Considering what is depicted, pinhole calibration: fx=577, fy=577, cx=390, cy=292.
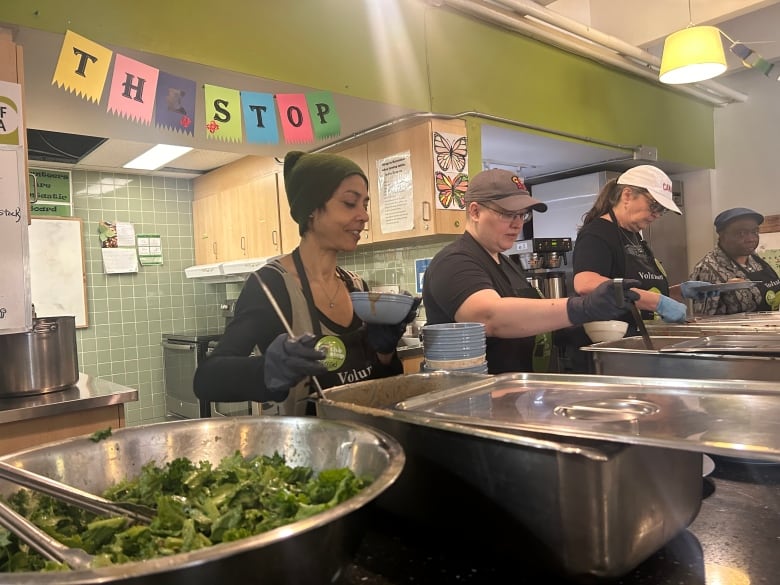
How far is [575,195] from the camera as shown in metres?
4.28

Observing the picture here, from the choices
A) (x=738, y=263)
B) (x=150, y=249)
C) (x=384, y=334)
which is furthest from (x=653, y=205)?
(x=150, y=249)

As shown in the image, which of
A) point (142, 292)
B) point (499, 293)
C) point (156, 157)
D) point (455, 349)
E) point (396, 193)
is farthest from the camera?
point (142, 292)

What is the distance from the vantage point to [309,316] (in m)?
1.42

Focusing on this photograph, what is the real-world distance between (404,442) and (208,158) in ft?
12.0

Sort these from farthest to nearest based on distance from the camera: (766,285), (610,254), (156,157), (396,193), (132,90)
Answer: (156,157), (766,285), (396,193), (610,254), (132,90)

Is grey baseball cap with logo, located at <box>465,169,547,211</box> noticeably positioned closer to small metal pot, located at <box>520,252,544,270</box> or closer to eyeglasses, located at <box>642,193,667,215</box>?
eyeglasses, located at <box>642,193,667,215</box>

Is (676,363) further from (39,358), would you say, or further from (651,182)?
(39,358)

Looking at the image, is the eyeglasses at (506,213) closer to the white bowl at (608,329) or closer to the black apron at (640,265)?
the white bowl at (608,329)

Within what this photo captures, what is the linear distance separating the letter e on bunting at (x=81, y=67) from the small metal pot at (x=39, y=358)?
0.91 m

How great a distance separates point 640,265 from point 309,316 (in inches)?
60.8

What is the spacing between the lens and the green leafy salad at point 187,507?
0.60m

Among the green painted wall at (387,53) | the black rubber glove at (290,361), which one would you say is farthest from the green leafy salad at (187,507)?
the green painted wall at (387,53)

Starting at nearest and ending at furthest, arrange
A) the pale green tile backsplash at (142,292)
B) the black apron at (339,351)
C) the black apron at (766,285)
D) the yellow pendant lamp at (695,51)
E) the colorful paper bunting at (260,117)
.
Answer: the black apron at (339,351) < the colorful paper bunting at (260,117) < the yellow pendant lamp at (695,51) < the black apron at (766,285) < the pale green tile backsplash at (142,292)

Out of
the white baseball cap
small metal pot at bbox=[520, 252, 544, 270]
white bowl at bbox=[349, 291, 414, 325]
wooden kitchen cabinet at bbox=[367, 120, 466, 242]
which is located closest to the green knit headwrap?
white bowl at bbox=[349, 291, 414, 325]
